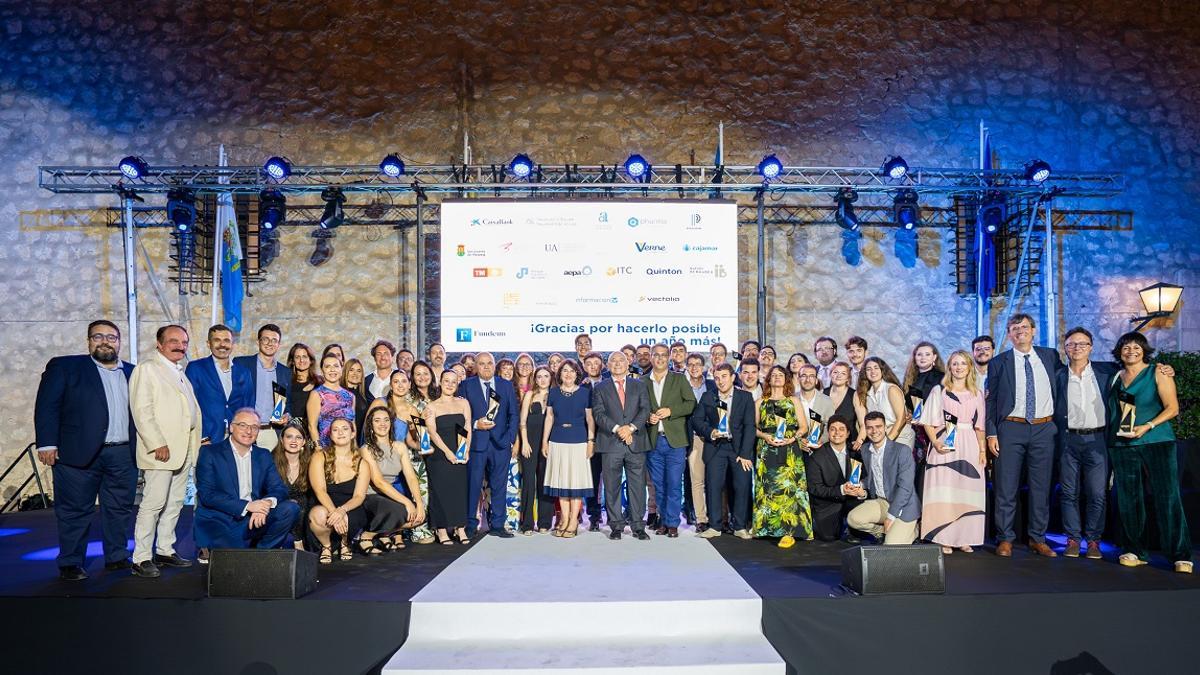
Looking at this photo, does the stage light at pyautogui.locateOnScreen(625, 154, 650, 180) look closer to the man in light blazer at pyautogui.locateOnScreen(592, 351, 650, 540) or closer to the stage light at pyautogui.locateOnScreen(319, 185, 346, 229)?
the stage light at pyautogui.locateOnScreen(319, 185, 346, 229)

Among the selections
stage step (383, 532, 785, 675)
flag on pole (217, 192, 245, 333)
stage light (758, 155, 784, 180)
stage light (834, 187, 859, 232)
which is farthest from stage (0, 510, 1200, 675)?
stage light (834, 187, 859, 232)

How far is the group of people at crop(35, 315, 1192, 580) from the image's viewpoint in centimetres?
452

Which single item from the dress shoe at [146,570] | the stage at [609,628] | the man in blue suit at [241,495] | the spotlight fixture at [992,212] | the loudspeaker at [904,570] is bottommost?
the stage at [609,628]

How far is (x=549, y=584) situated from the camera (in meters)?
4.25

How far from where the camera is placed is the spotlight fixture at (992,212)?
8.24m

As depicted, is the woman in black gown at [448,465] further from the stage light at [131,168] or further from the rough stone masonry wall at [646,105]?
the stage light at [131,168]

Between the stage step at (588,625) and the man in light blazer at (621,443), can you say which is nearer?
the stage step at (588,625)

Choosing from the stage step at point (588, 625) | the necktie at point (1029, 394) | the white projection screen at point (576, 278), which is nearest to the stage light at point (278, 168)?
the white projection screen at point (576, 278)

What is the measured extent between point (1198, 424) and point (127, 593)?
29.6 ft

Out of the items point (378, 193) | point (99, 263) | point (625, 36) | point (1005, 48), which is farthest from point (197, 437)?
point (1005, 48)

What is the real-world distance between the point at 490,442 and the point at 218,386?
6.15 feet

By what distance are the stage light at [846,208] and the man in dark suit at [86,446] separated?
6930 mm

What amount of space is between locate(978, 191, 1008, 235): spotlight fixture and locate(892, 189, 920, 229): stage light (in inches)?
29.2

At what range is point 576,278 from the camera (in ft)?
26.5
